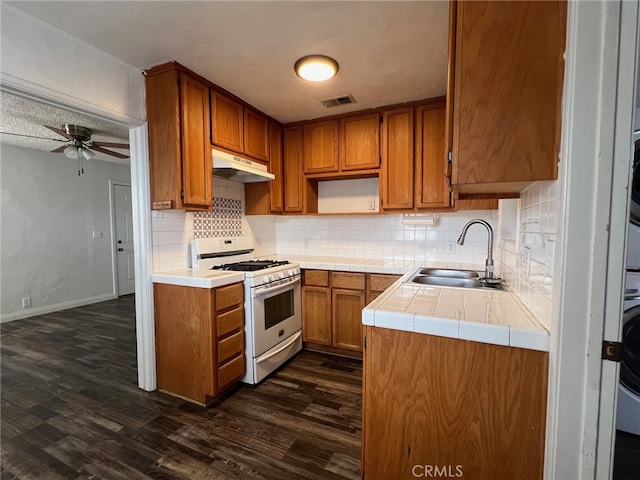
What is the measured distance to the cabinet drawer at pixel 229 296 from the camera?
2.01m

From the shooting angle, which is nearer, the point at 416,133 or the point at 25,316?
the point at 416,133

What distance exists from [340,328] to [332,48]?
7.34 ft

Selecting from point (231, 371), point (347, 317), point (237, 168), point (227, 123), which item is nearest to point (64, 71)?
point (227, 123)

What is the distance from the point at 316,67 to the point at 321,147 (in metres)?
1.06

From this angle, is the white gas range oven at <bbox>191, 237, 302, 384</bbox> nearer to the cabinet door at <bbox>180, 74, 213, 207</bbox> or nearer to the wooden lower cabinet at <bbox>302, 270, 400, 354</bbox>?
the wooden lower cabinet at <bbox>302, 270, 400, 354</bbox>

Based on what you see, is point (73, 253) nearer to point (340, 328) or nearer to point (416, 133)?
point (340, 328)

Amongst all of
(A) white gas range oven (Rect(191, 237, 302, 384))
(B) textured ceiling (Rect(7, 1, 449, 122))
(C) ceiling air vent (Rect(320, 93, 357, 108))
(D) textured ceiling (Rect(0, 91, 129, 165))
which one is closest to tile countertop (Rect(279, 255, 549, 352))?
(A) white gas range oven (Rect(191, 237, 302, 384))

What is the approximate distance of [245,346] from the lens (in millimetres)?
2248

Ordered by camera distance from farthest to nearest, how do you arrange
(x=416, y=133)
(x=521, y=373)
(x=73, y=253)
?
1. (x=73, y=253)
2. (x=416, y=133)
3. (x=521, y=373)

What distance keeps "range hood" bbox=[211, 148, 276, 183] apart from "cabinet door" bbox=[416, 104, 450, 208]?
1.42 meters

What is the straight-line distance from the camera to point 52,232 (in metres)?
4.14

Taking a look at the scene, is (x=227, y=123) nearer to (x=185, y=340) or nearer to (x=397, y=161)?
(x=397, y=161)

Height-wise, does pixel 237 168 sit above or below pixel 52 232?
above

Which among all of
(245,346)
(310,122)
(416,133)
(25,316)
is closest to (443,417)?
(245,346)
